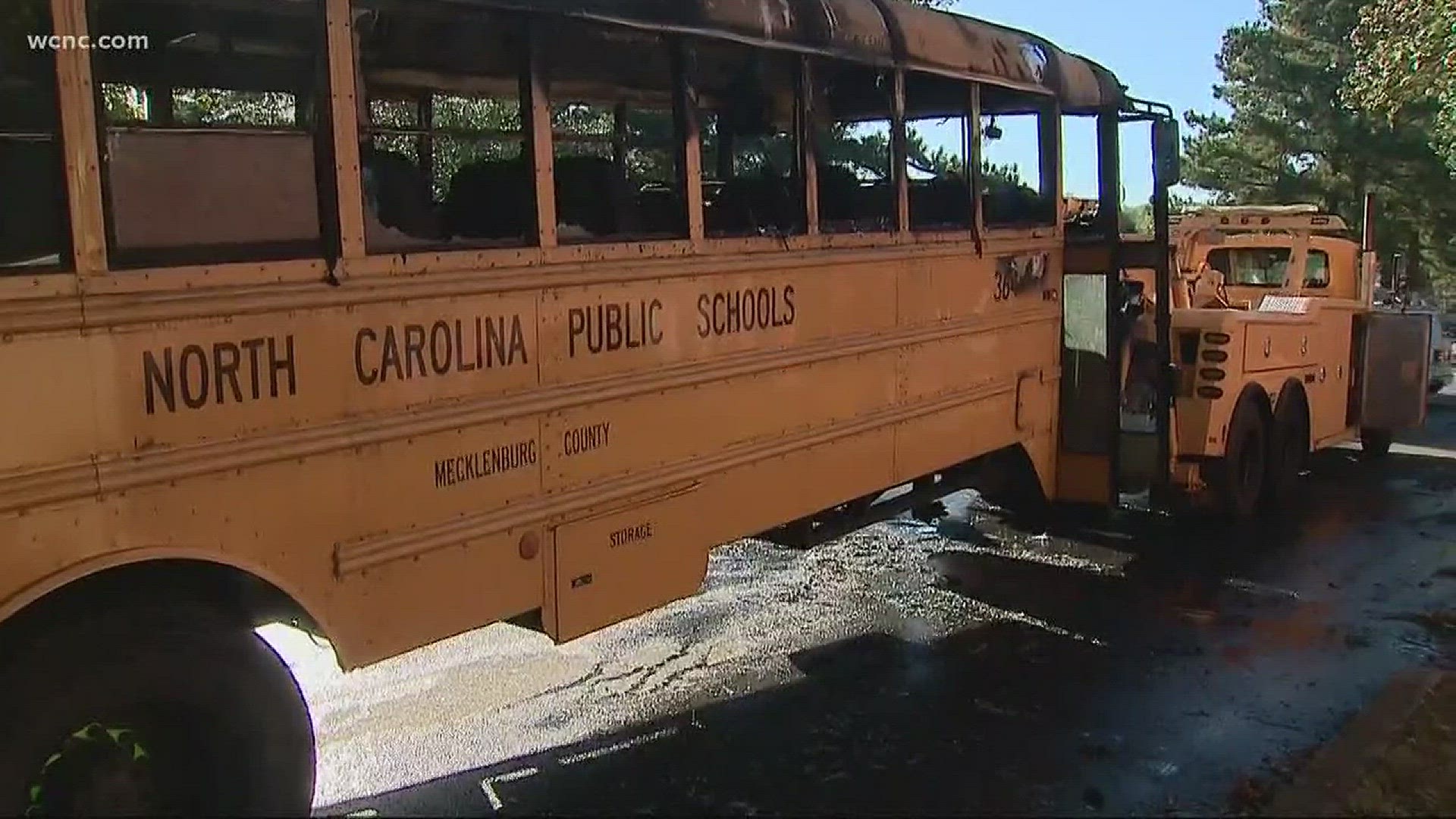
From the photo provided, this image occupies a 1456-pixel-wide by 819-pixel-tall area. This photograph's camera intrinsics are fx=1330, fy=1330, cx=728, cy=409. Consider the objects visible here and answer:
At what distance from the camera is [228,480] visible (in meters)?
3.18

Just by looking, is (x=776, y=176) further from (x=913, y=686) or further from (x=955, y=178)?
(x=913, y=686)

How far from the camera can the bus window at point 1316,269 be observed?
10.0 meters

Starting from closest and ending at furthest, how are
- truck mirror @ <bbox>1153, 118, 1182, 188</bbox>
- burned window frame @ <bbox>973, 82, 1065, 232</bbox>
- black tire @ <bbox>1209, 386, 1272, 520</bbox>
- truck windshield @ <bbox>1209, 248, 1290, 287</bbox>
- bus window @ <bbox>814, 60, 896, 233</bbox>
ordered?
bus window @ <bbox>814, 60, 896, 233</bbox> < burned window frame @ <bbox>973, 82, 1065, 232</bbox> < truck mirror @ <bbox>1153, 118, 1182, 188</bbox> < black tire @ <bbox>1209, 386, 1272, 520</bbox> < truck windshield @ <bbox>1209, 248, 1290, 287</bbox>

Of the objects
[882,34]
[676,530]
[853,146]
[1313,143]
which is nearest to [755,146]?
[853,146]

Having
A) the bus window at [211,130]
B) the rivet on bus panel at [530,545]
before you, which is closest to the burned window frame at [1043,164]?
the rivet on bus panel at [530,545]

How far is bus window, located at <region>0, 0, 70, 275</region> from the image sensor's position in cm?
280

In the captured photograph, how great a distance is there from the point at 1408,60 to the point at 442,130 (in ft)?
49.0

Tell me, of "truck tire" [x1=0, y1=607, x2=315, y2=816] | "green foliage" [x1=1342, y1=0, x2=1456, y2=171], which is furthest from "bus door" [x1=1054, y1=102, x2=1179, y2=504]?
"green foliage" [x1=1342, y1=0, x2=1456, y2=171]

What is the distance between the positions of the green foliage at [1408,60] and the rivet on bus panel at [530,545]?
13601 mm

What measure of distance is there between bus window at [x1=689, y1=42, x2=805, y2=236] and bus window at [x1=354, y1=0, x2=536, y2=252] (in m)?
0.91

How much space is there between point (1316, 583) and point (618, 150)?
14.8 feet

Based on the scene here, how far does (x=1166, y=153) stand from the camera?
22.5 feet

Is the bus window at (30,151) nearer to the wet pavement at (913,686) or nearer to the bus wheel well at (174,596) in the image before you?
the bus wheel well at (174,596)

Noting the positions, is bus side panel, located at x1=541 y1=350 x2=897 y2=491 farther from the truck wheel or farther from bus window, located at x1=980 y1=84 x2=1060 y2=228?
the truck wheel
